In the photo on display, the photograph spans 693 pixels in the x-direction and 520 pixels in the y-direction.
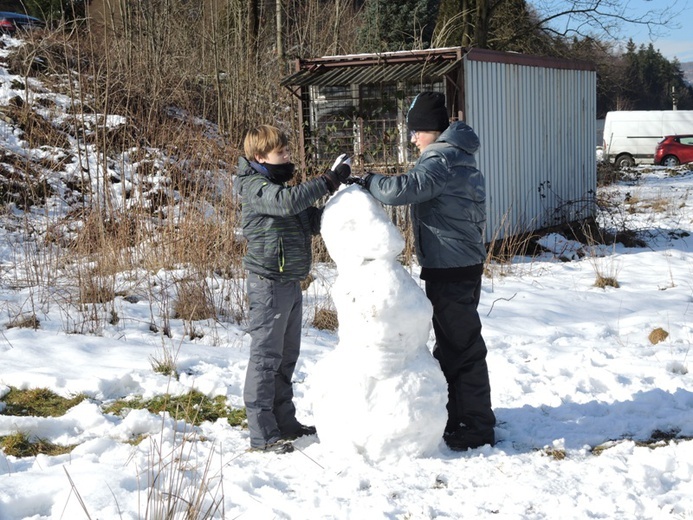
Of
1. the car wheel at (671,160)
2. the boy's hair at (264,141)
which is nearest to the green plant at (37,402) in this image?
the boy's hair at (264,141)

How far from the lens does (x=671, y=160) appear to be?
1119 inches

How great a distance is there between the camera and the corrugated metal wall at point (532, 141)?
9.73 meters

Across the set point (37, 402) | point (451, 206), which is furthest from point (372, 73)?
point (37, 402)

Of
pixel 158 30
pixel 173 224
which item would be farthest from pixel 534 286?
pixel 158 30

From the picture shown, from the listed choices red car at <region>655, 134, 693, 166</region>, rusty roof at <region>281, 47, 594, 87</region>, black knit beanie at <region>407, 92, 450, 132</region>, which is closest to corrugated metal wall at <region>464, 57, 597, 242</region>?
rusty roof at <region>281, 47, 594, 87</region>

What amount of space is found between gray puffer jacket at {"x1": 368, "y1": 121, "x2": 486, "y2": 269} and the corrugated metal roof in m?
5.12

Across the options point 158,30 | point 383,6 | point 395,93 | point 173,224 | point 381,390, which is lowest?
point 381,390

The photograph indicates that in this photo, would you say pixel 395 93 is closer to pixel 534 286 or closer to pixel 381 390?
pixel 534 286

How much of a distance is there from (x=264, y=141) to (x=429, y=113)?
87 centimetres

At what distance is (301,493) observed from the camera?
3402 mm

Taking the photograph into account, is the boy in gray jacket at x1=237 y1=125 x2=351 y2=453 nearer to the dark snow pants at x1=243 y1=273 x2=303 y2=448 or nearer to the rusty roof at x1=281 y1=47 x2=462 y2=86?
the dark snow pants at x1=243 y1=273 x2=303 y2=448

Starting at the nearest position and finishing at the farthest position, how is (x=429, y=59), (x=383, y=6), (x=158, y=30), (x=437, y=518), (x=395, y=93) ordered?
1. (x=437, y=518)
2. (x=429, y=59)
3. (x=395, y=93)
4. (x=158, y=30)
5. (x=383, y=6)

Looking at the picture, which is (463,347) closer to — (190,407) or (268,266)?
A: (268,266)

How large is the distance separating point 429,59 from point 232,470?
6653 millimetres
